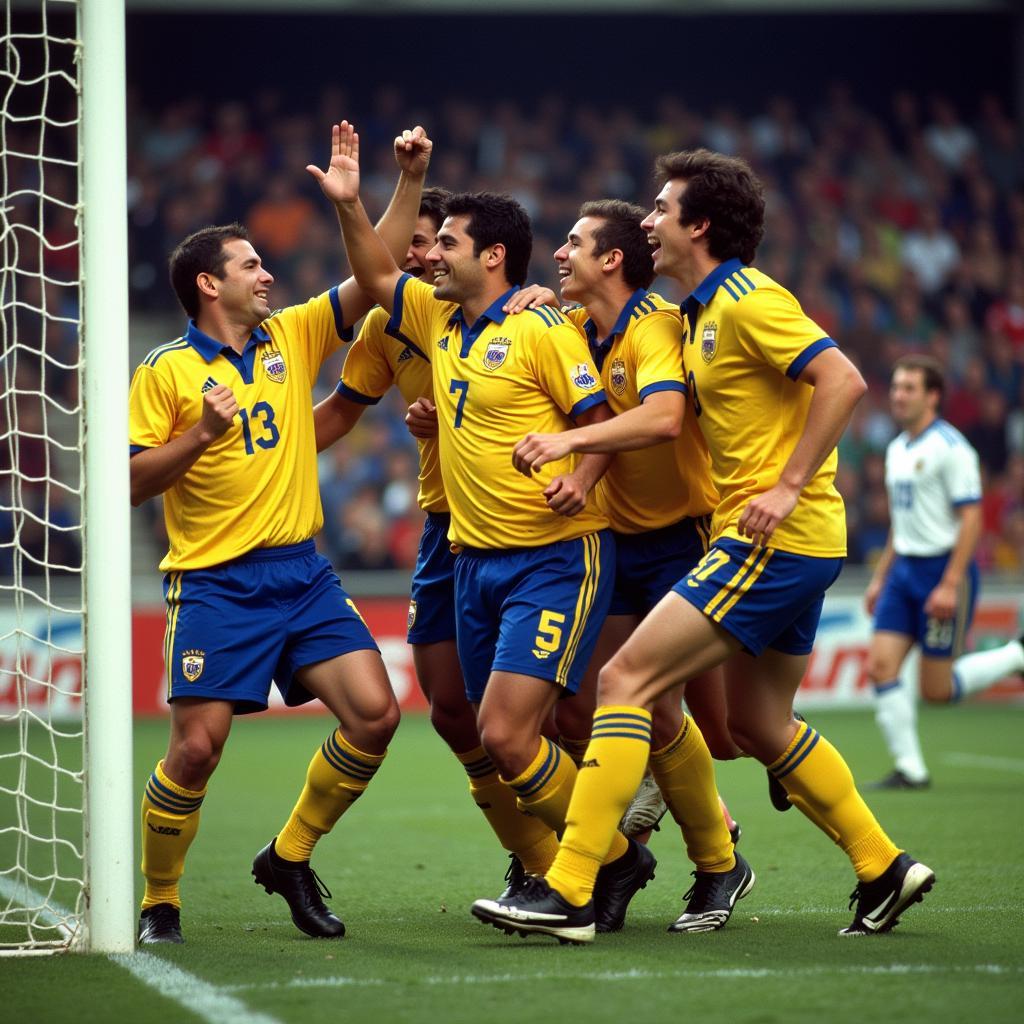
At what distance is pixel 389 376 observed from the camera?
600cm

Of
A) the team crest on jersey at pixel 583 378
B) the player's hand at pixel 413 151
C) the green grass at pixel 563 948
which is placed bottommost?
the green grass at pixel 563 948

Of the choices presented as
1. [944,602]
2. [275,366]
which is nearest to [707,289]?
[275,366]

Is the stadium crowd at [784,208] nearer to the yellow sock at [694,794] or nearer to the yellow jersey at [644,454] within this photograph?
the yellow jersey at [644,454]

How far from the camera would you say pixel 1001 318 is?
61.7ft

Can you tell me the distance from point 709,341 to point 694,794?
1526 mm

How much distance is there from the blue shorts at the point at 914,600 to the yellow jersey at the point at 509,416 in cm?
459

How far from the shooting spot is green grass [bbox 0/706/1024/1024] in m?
3.92

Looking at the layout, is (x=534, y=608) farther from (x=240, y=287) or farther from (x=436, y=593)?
(x=240, y=287)

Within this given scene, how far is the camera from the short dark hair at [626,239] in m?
5.38

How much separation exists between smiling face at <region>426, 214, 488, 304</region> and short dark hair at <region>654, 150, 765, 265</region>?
2.32 feet

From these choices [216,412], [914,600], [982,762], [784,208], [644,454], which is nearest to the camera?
[216,412]

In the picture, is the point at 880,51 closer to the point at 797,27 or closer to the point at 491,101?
the point at 797,27

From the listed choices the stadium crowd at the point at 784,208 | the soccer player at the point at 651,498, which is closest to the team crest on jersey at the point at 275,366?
the soccer player at the point at 651,498

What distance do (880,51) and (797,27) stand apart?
3.85ft
